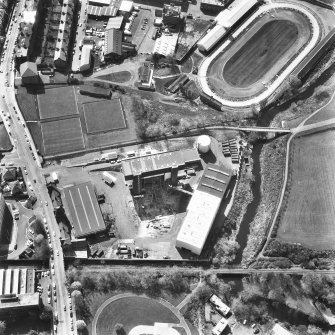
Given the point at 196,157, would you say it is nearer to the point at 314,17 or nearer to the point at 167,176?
the point at 167,176

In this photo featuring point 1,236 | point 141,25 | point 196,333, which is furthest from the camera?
point 141,25

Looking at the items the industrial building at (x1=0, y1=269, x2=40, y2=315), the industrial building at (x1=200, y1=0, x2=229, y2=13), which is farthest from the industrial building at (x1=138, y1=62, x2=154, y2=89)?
the industrial building at (x1=0, y1=269, x2=40, y2=315)

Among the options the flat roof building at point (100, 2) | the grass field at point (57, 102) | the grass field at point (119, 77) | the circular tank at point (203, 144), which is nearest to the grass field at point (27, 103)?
the grass field at point (57, 102)

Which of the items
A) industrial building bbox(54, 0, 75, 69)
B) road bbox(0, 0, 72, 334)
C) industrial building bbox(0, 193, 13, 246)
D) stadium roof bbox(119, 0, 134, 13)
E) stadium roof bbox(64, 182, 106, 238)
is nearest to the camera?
road bbox(0, 0, 72, 334)

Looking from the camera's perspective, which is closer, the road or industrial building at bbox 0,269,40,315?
industrial building at bbox 0,269,40,315

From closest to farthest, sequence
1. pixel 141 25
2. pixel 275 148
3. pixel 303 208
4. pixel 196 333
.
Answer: pixel 196 333
pixel 303 208
pixel 275 148
pixel 141 25

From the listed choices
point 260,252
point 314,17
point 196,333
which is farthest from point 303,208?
point 314,17

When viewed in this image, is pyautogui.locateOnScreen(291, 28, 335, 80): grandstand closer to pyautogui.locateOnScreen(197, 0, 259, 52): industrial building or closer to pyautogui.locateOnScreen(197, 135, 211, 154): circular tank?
pyautogui.locateOnScreen(197, 0, 259, 52): industrial building

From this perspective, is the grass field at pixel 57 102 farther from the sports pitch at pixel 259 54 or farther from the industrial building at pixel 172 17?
the sports pitch at pixel 259 54
